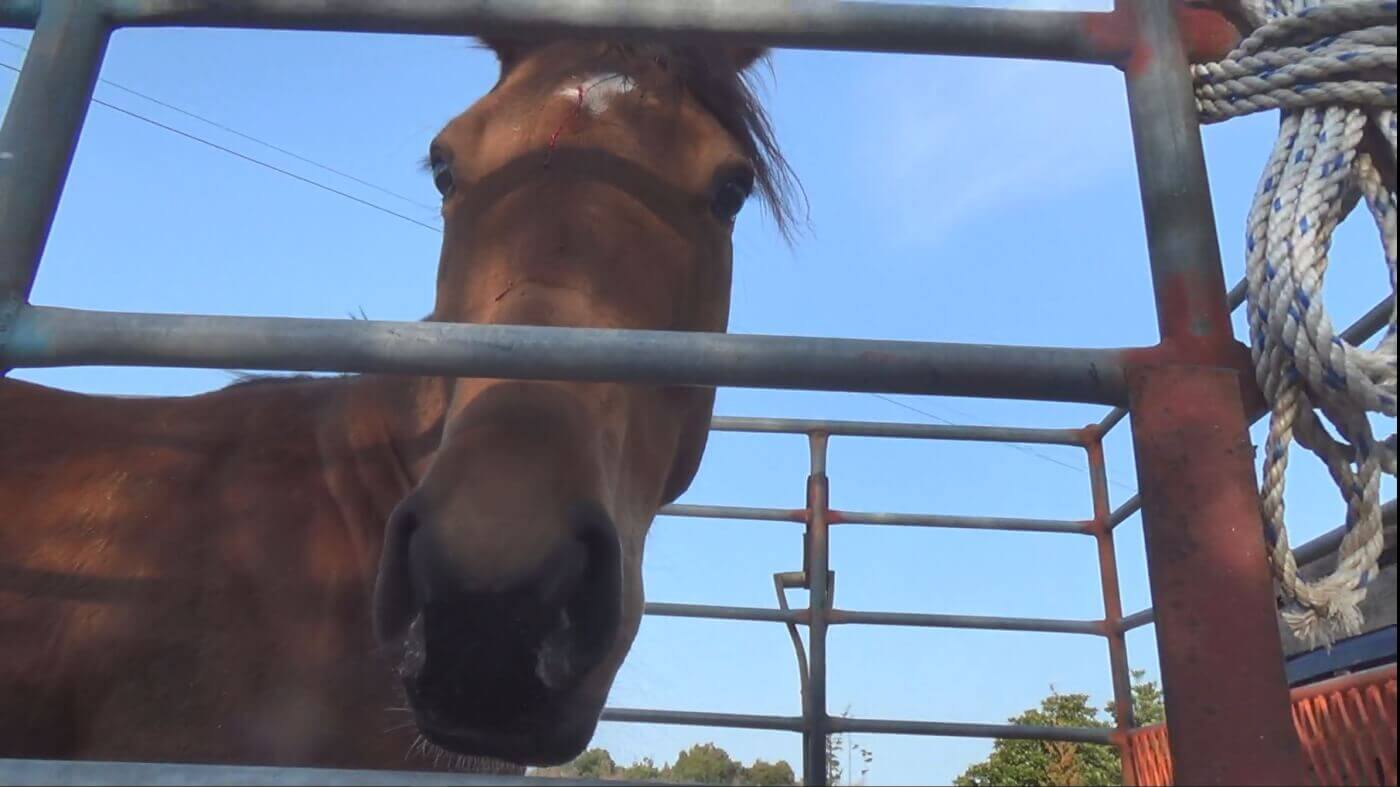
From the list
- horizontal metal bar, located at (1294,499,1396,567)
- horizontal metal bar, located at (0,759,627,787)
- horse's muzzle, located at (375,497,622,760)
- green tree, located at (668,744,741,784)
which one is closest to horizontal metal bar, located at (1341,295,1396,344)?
horizontal metal bar, located at (1294,499,1396,567)

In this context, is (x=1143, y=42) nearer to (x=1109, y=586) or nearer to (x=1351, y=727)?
(x=1351, y=727)

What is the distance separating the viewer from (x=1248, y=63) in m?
0.96

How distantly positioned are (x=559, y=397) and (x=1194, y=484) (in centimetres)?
85

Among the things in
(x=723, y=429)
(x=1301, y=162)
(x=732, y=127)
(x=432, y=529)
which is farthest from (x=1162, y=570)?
(x=723, y=429)

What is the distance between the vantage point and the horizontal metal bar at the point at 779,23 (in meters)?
1.01

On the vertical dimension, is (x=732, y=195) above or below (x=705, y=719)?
above

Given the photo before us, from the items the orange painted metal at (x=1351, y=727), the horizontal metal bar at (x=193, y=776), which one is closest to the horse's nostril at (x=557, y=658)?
the horizontal metal bar at (x=193, y=776)

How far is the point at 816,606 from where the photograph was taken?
376 cm

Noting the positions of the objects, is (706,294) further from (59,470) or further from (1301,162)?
(59,470)

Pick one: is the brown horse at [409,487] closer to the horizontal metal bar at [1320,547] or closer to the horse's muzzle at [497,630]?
the horse's muzzle at [497,630]

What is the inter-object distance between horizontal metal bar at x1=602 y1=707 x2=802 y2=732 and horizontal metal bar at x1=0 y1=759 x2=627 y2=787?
2999mm

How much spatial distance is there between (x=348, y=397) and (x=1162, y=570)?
1877mm

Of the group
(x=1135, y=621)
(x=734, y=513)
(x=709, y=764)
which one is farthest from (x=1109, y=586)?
(x=709, y=764)

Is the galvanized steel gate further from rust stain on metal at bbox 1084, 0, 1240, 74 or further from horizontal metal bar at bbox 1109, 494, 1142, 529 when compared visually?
horizontal metal bar at bbox 1109, 494, 1142, 529
